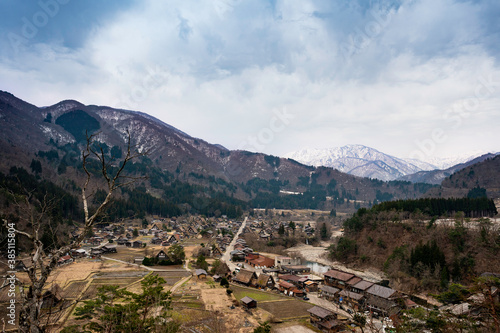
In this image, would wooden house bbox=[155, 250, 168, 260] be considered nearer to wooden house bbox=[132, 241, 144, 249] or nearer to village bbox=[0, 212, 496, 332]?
village bbox=[0, 212, 496, 332]

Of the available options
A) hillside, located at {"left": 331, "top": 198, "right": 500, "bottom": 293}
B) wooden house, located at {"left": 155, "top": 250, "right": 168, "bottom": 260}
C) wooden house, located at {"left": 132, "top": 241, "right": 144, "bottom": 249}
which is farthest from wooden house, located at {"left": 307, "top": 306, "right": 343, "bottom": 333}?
wooden house, located at {"left": 132, "top": 241, "right": 144, "bottom": 249}

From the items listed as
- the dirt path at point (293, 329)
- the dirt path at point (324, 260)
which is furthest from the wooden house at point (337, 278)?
the dirt path at point (293, 329)

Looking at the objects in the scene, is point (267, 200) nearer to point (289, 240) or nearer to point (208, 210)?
point (208, 210)

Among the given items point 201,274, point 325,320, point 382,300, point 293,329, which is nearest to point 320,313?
point 325,320

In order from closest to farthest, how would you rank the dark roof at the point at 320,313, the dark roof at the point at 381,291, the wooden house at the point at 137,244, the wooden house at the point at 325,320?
1. the wooden house at the point at 325,320
2. the dark roof at the point at 320,313
3. the dark roof at the point at 381,291
4. the wooden house at the point at 137,244

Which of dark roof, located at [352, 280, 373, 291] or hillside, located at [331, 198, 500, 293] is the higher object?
hillside, located at [331, 198, 500, 293]

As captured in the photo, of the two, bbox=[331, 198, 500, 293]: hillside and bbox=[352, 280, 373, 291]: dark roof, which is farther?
bbox=[331, 198, 500, 293]: hillside

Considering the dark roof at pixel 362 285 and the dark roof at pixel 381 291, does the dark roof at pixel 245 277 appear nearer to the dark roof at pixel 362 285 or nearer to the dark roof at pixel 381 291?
the dark roof at pixel 362 285

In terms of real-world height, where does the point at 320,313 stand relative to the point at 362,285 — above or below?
below

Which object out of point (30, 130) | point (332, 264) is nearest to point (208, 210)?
point (332, 264)

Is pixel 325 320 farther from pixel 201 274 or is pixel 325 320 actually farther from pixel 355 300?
pixel 201 274

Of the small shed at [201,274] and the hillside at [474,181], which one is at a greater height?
the hillside at [474,181]
